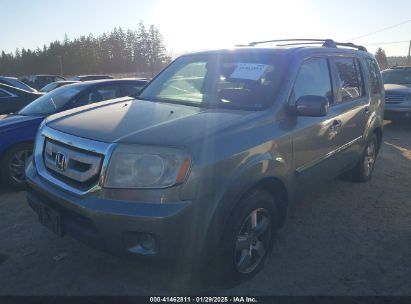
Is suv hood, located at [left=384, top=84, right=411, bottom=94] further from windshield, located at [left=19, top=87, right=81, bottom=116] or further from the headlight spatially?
the headlight

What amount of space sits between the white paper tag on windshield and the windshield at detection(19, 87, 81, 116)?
3.19 metres

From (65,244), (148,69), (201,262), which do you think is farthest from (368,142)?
(148,69)

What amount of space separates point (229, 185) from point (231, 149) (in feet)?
0.84

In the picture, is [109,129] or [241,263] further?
[241,263]

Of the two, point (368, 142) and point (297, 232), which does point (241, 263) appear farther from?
point (368, 142)

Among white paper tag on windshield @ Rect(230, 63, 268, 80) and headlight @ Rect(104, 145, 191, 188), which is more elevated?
white paper tag on windshield @ Rect(230, 63, 268, 80)

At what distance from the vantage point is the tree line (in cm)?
6675

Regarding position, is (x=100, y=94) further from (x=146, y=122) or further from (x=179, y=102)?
(x=146, y=122)

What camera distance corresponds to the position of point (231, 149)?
260 centimetres

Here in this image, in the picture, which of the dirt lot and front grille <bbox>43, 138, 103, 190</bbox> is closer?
front grille <bbox>43, 138, 103, 190</bbox>

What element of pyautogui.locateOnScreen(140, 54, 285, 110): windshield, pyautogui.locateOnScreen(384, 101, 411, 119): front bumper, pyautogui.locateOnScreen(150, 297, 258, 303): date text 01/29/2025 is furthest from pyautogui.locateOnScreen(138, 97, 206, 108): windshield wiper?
pyautogui.locateOnScreen(384, 101, 411, 119): front bumper

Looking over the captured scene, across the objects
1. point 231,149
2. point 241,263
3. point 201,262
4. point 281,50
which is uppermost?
point 281,50

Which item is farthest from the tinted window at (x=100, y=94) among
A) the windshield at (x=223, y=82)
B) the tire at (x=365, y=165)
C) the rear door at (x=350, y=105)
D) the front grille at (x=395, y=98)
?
the front grille at (x=395, y=98)

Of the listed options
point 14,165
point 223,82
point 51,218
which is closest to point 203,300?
point 51,218
